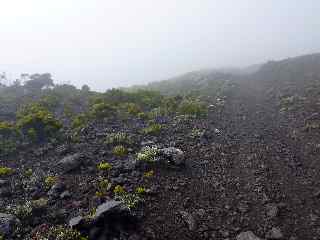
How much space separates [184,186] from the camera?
1437 cm

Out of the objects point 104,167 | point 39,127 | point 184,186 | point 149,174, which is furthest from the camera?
point 39,127

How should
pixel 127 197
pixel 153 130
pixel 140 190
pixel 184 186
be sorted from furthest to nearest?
pixel 153 130, pixel 184 186, pixel 140 190, pixel 127 197

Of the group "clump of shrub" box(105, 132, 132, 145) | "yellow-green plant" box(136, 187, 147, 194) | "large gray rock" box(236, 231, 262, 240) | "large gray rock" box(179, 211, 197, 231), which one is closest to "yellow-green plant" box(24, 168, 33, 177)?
"clump of shrub" box(105, 132, 132, 145)

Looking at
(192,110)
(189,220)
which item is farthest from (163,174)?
(192,110)

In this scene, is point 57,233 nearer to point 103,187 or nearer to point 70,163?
point 103,187

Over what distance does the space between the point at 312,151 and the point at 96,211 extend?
36.3ft

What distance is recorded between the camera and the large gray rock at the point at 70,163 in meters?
16.0

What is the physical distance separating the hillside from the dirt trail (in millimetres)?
41

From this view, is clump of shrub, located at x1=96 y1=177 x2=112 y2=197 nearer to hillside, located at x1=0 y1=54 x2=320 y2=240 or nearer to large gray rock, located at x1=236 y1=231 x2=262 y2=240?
hillside, located at x1=0 y1=54 x2=320 y2=240

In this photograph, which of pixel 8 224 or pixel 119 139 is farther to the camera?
pixel 119 139

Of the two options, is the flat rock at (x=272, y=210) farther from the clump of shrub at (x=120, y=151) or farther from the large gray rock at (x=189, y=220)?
the clump of shrub at (x=120, y=151)

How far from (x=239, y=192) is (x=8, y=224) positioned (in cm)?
862

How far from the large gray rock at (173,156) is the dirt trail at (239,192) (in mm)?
539

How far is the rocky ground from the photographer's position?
38.3 ft
